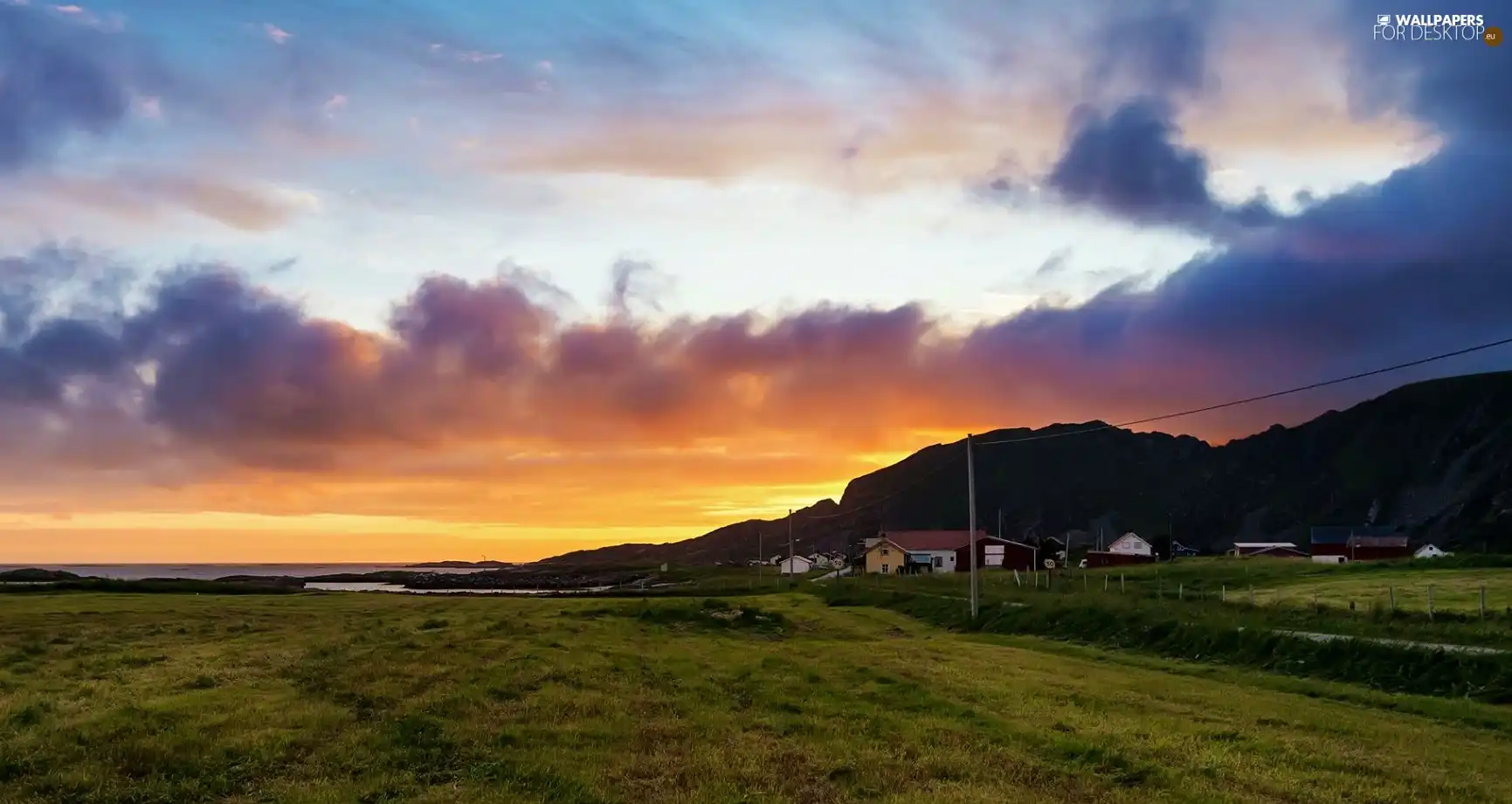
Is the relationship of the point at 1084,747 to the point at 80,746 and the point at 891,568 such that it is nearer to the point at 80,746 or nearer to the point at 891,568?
the point at 80,746

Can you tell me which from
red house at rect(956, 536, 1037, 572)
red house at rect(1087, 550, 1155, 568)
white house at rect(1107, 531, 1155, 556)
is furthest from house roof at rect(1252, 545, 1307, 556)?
red house at rect(956, 536, 1037, 572)

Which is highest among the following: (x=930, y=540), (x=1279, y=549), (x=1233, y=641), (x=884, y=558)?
(x=930, y=540)

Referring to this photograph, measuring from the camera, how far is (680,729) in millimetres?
19953

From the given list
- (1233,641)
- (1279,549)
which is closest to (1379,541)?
(1279,549)

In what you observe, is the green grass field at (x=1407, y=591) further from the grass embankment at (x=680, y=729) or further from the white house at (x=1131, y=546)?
the white house at (x=1131, y=546)

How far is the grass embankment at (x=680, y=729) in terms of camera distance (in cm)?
1555

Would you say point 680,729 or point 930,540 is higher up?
point 930,540

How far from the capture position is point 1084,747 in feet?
60.3

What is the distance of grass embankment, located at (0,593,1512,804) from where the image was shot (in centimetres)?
1555

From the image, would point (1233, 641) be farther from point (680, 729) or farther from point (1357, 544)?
point (1357, 544)

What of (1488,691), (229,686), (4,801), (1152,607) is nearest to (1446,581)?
→ (1152,607)

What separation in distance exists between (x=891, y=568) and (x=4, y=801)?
141m

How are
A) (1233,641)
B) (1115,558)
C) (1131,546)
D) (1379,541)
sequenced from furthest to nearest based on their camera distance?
1. (1379,541)
2. (1131,546)
3. (1115,558)
4. (1233,641)

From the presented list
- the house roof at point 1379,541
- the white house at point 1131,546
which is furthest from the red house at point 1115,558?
the house roof at point 1379,541
